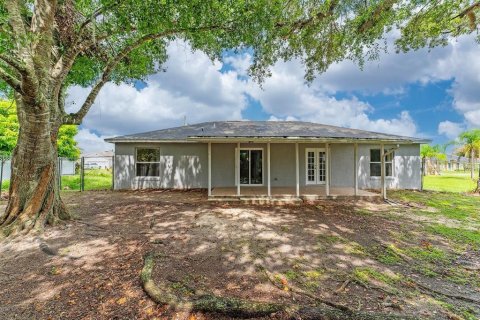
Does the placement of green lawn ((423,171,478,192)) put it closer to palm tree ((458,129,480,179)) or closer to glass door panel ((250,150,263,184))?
glass door panel ((250,150,263,184))

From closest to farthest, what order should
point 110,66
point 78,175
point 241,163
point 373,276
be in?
point 373,276, point 110,66, point 241,163, point 78,175

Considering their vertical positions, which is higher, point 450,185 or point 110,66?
point 110,66

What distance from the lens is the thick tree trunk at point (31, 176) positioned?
529cm

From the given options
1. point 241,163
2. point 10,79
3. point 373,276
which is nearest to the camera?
point 373,276

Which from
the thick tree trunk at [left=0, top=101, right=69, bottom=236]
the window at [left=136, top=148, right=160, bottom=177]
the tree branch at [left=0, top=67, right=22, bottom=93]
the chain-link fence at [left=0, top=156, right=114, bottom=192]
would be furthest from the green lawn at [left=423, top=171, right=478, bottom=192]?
the chain-link fence at [left=0, top=156, right=114, bottom=192]

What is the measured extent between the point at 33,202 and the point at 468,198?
Answer: 16086 mm

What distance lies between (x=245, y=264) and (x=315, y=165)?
31.3ft

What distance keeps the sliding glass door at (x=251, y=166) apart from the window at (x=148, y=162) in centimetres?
449

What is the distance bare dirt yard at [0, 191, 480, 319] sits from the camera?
310cm

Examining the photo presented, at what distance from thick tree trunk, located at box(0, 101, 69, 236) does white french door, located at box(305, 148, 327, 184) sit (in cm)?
1058

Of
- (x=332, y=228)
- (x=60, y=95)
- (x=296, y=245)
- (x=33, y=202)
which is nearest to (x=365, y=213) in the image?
(x=332, y=228)

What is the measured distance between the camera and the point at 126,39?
8172 millimetres

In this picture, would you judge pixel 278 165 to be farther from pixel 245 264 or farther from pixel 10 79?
pixel 10 79

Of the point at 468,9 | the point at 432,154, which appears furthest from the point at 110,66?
the point at 432,154
